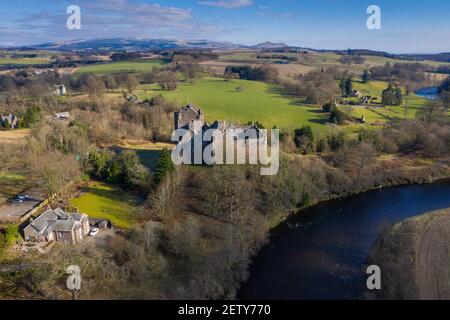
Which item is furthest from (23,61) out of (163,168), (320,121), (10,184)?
(163,168)

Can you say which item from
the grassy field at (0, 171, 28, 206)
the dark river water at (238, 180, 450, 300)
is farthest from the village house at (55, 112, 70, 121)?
the dark river water at (238, 180, 450, 300)

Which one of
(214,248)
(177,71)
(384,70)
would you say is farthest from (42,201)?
(384,70)

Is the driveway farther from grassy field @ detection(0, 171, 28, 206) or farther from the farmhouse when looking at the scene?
the farmhouse

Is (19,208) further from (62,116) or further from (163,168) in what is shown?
(62,116)

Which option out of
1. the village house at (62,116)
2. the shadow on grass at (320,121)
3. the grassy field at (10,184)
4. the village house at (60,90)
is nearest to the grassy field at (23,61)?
the village house at (60,90)

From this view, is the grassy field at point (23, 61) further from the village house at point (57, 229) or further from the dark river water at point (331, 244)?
the dark river water at point (331, 244)
